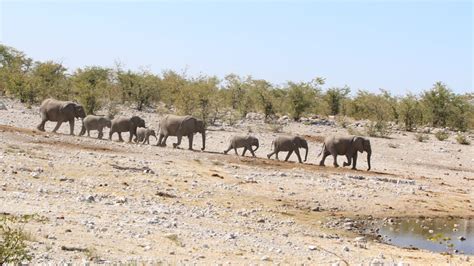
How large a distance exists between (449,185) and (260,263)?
52.3ft

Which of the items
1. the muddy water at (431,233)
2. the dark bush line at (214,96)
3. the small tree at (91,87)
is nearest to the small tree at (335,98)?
the dark bush line at (214,96)

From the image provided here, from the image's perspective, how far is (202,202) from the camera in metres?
17.3

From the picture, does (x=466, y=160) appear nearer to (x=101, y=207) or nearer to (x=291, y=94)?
(x=291, y=94)

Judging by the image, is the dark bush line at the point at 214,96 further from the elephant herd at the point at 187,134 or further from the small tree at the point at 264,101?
the elephant herd at the point at 187,134

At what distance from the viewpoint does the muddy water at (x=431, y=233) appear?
1570cm

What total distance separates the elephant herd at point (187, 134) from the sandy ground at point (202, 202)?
1.47 metres

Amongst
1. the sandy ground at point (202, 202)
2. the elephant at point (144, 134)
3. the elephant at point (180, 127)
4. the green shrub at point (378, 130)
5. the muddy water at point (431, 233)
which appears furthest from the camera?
the green shrub at point (378, 130)

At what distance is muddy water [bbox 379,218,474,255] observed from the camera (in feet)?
51.5

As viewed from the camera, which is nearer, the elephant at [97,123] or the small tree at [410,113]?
the elephant at [97,123]

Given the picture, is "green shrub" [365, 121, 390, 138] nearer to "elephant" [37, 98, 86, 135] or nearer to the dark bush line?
the dark bush line

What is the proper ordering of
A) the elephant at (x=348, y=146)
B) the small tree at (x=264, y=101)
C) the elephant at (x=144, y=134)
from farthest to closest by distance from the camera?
1. the small tree at (x=264, y=101)
2. the elephant at (x=144, y=134)
3. the elephant at (x=348, y=146)

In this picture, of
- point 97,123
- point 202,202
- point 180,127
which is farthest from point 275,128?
point 202,202

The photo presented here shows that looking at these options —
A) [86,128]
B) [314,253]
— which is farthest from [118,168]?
[86,128]

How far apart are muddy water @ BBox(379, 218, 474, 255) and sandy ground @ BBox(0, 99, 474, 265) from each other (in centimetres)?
65
